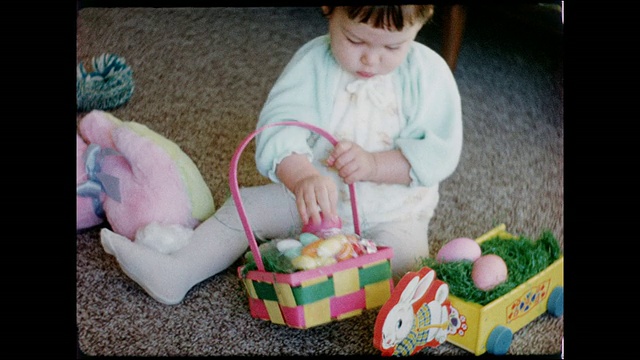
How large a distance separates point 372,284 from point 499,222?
0.18 meters

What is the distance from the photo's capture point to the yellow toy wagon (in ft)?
2.79

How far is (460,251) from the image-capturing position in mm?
892

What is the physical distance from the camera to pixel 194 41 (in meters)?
0.91

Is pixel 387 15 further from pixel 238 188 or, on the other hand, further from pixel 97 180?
pixel 97 180

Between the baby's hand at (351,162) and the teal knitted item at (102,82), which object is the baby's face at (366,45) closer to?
the baby's hand at (351,162)

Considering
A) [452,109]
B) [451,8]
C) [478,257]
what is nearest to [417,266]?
[478,257]

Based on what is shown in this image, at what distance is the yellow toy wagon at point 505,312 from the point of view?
85 centimetres

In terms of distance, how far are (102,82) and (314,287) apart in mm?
306

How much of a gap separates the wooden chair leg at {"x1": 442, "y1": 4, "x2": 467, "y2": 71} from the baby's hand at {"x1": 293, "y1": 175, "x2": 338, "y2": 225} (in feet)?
0.60

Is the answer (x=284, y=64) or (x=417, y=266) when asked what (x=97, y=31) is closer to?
(x=284, y=64)

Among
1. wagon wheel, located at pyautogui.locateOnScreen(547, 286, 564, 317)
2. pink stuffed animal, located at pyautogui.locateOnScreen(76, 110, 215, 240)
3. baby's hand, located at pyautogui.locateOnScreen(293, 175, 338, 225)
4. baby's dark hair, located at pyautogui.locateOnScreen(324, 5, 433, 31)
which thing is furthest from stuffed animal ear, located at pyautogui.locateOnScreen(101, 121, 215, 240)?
wagon wheel, located at pyautogui.locateOnScreen(547, 286, 564, 317)

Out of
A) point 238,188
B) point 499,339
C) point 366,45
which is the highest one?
point 366,45

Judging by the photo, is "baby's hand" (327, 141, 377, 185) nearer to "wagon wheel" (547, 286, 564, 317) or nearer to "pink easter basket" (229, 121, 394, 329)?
"pink easter basket" (229, 121, 394, 329)

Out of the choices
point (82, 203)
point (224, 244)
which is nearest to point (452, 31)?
point (224, 244)
